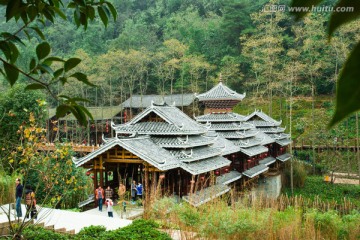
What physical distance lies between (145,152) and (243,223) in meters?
3.79

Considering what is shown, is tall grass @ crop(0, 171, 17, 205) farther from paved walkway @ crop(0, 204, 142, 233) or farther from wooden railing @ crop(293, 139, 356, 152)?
wooden railing @ crop(293, 139, 356, 152)

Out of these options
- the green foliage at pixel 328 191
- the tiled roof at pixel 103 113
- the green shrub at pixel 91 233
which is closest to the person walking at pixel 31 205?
the green shrub at pixel 91 233

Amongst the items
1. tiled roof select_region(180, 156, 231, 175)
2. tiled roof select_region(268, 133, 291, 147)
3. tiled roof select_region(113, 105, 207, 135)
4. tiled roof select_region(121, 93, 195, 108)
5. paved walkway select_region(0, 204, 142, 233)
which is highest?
tiled roof select_region(121, 93, 195, 108)

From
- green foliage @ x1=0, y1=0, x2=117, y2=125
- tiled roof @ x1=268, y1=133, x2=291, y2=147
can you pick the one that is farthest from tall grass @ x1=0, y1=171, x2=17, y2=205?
tiled roof @ x1=268, y1=133, x2=291, y2=147

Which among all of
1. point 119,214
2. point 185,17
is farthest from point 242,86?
point 119,214

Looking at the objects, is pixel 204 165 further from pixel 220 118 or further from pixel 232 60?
pixel 232 60

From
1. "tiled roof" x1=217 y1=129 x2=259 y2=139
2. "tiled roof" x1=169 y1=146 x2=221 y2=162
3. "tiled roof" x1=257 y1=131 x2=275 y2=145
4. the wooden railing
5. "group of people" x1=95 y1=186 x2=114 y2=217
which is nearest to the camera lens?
"group of people" x1=95 y1=186 x2=114 y2=217

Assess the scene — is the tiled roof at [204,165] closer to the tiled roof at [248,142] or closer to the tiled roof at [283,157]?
the tiled roof at [248,142]

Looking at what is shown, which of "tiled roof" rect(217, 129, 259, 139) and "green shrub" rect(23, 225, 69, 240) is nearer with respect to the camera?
"green shrub" rect(23, 225, 69, 240)

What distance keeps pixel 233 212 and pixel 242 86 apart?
22.3m

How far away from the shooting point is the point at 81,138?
76.1ft

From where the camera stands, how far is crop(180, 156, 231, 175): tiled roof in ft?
31.2

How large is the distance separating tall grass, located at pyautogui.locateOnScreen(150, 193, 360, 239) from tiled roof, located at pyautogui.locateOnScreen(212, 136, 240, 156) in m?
5.50

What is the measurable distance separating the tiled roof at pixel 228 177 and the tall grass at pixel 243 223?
4.81 metres
